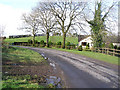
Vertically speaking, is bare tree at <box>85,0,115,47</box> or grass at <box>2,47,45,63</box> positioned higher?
bare tree at <box>85,0,115,47</box>

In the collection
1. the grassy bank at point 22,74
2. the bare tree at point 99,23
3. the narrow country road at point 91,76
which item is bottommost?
the grassy bank at point 22,74

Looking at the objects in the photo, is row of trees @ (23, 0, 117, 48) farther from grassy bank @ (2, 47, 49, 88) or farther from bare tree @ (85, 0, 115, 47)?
grassy bank @ (2, 47, 49, 88)

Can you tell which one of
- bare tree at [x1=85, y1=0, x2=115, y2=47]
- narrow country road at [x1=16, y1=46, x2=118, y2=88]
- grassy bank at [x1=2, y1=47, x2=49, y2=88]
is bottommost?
grassy bank at [x1=2, y1=47, x2=49, y2=88]

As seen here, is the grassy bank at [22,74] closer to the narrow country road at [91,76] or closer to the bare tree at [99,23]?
the narrow country road at [91,76]

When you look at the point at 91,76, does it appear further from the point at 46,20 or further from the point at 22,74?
the point at 46,20

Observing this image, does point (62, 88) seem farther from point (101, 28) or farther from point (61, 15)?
point (61, 15)

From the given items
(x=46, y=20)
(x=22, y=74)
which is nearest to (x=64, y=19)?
(x=46, y=20)

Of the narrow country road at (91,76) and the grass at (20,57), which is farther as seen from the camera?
the grass at (20,57)

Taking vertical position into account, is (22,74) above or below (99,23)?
below

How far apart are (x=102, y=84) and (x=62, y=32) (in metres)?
25.0

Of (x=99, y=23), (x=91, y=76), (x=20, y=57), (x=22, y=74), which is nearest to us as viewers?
(x=91, y=76)

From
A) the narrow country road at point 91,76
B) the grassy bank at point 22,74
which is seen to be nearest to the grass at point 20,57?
the grassy bank at point 22,74

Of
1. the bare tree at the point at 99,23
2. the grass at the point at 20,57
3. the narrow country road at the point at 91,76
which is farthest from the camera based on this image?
the bare tree at the point at 99,23

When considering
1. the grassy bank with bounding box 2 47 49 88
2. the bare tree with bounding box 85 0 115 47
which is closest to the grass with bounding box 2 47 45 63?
the grassy bank with bounding box 2 47 49 88
